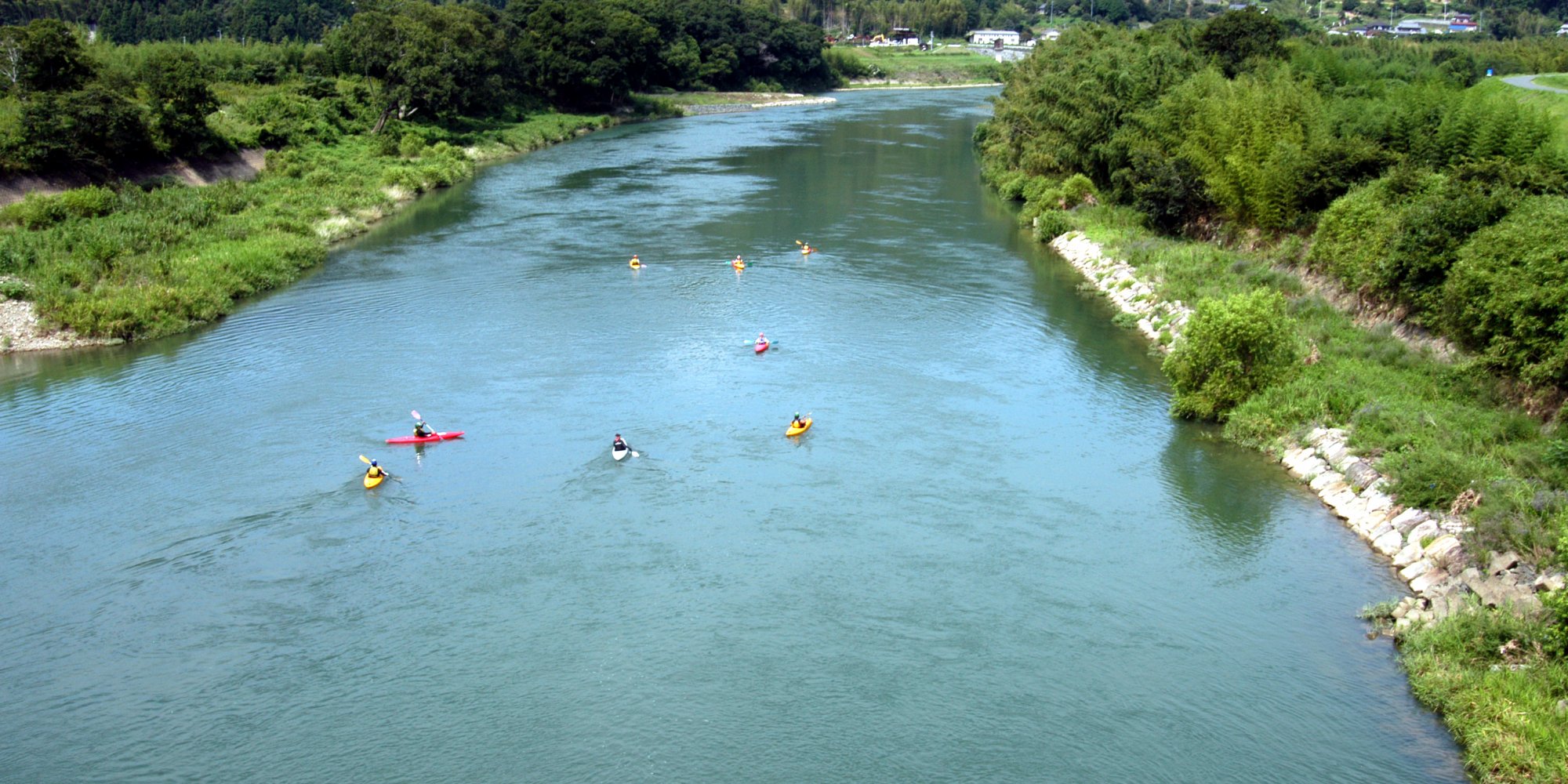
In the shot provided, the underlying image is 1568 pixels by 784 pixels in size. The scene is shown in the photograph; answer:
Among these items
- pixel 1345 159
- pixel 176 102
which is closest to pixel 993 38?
pixel 176 102

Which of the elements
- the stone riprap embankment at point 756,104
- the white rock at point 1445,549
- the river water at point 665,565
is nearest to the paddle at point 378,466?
the river water at point 665,565

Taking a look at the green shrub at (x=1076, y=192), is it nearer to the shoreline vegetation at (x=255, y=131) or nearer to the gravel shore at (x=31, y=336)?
the shoreline vegetation at (x=255, y=131)

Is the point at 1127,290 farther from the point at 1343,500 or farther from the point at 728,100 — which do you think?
the point at 728,100

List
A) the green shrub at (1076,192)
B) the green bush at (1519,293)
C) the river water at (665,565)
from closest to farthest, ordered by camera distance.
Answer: the river water at (665,565)
the green bush at (1519,293)
the green shrub at (1076,192)

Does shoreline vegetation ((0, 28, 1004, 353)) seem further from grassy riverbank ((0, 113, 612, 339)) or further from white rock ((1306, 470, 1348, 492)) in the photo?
white rock ((1306, 470, 1348, 492))

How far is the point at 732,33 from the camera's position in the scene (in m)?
120

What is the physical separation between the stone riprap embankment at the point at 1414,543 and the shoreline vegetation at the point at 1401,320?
0.04 m

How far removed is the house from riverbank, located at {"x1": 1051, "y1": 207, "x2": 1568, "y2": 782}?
498 ft

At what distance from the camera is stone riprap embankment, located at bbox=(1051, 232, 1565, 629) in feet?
56.8

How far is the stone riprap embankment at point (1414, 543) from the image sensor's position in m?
17.3

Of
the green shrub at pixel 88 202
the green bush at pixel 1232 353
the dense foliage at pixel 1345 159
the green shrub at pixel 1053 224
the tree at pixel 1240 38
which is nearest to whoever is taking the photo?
the dense foliage at pixel 1345 159

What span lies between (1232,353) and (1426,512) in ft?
22.7

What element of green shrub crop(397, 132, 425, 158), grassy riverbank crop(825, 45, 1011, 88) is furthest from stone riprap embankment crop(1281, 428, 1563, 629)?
grassy riverbank crop(825, 45, 1011, 88)

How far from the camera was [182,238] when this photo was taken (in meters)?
40.1
